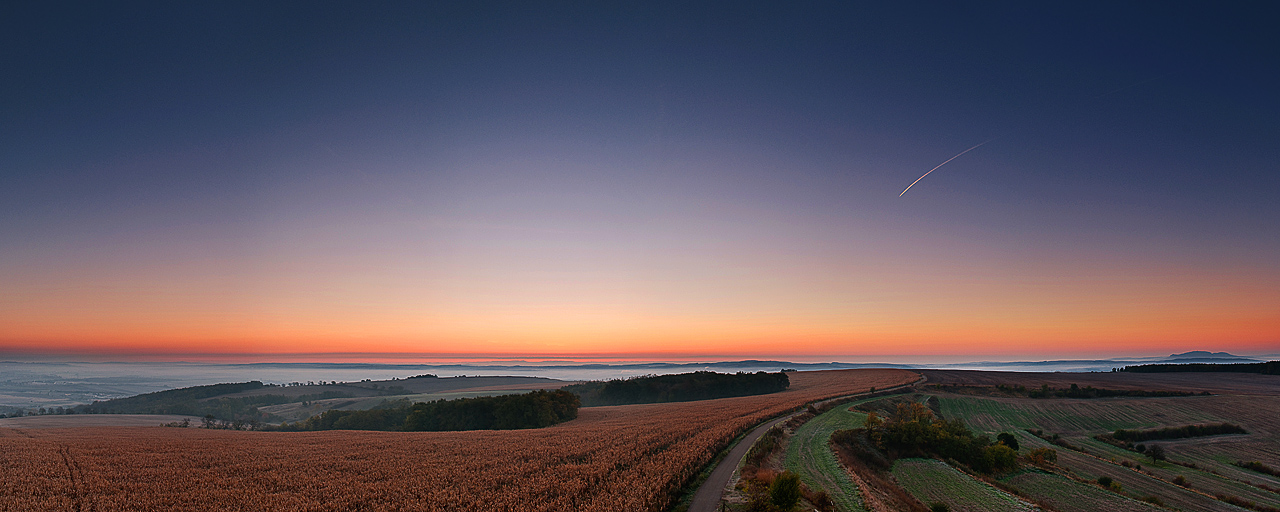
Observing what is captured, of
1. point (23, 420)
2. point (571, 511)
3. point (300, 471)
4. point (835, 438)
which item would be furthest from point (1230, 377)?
point (23, 420)

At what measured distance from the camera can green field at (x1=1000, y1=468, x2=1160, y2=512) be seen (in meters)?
31.8

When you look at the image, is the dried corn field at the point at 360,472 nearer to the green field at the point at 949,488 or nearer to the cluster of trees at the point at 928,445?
the cluster of trees at the point at 928,445

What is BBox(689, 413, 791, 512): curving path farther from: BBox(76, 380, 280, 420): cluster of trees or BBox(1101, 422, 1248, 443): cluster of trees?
BBox(76, 380, 280, 420): cluster of trees

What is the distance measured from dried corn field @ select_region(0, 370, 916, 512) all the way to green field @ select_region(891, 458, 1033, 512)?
13.6 metres

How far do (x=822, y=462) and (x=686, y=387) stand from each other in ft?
273

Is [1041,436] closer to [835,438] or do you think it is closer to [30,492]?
[835,438]

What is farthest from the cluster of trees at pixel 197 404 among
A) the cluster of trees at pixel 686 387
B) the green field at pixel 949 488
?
the green field at pixel 949 488

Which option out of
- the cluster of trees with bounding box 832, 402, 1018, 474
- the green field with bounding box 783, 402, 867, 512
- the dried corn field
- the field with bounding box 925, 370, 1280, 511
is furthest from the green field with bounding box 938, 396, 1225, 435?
the dried corn field

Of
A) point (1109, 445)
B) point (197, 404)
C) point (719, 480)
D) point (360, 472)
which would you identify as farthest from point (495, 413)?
point (197, 404)

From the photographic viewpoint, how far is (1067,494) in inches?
1391

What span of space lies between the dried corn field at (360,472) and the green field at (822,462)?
5737 mm

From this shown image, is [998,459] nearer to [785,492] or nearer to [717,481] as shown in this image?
[717,481]

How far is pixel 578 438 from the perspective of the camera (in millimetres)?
45062

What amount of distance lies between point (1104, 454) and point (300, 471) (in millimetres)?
73938
